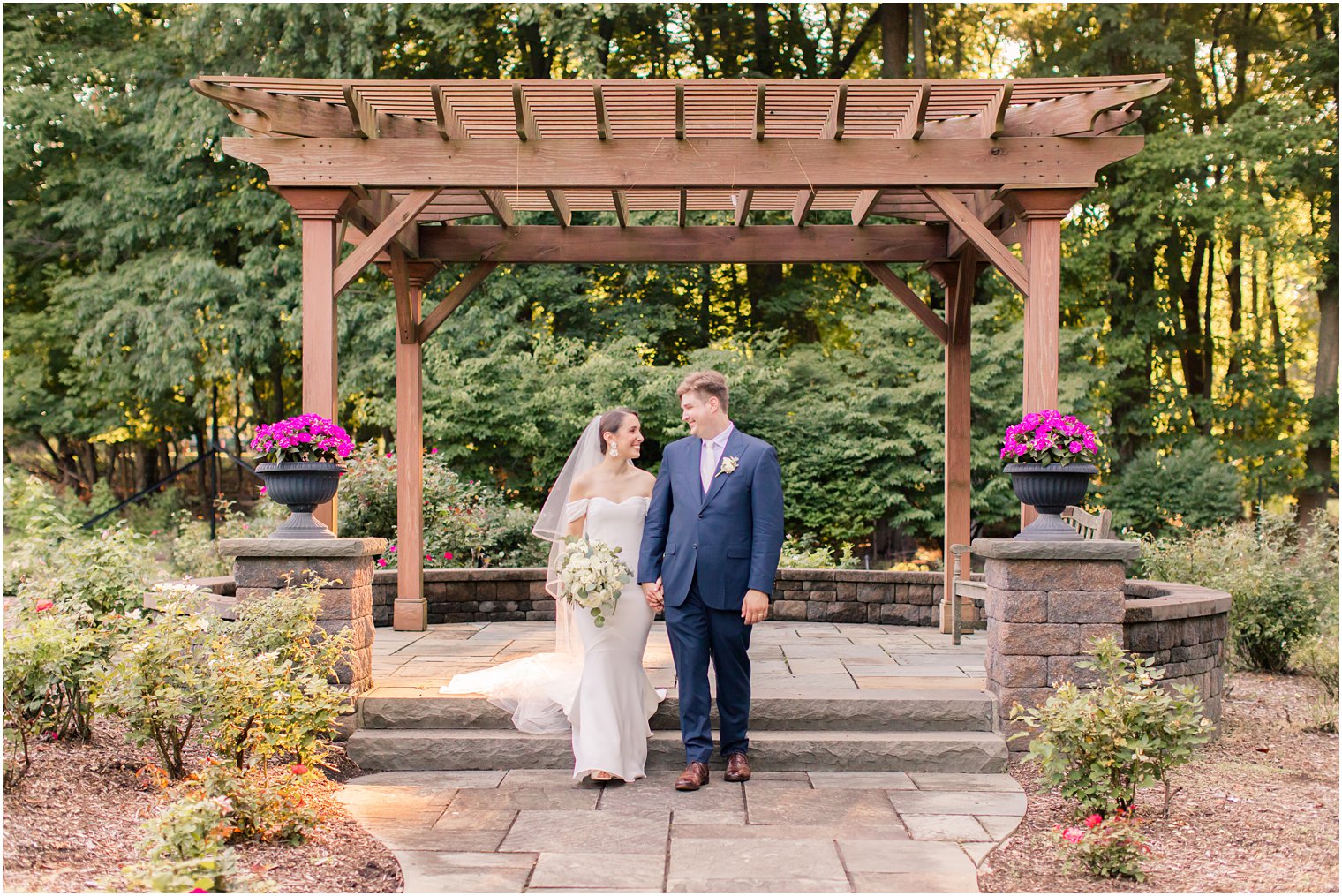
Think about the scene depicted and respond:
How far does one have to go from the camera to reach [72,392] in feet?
56.4

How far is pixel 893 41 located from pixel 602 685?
1414cm

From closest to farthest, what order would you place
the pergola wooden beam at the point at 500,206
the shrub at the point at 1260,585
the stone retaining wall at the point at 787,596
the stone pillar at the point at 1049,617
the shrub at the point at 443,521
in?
1. the stone pillar at the point at 1049,617
2. the pergola wooden beam at the point at 500,206
3. the shrub at the point at 1260,585
4. the stone retaining wall at the point at 787,596
5. the shrub at the point at 443,521

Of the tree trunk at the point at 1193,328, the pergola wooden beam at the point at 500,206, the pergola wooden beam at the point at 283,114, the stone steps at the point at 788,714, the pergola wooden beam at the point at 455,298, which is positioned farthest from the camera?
the tree trunk at the point at 1193,328

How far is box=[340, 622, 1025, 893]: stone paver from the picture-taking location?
368 cm

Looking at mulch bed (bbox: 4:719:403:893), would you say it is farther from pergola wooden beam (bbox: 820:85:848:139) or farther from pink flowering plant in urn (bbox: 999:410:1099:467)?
pergola wooden beam (bbox: 820:85:848:139)

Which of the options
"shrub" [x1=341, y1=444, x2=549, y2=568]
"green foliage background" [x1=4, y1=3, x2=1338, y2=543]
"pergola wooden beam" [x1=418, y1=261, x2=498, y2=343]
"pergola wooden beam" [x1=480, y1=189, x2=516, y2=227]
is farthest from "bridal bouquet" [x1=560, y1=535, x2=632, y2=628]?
"green foliage background" [x1=4, y1=3, x2=1338, y2=543]

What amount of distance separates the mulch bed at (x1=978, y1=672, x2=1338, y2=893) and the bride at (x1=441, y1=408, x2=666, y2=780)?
1717mm

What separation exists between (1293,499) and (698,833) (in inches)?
635

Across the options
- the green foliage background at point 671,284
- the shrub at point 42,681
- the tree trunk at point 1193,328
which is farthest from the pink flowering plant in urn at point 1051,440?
the tree trunk at point 1193,328

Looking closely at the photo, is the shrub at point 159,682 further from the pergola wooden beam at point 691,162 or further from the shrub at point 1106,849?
the shrub at point 1106,849

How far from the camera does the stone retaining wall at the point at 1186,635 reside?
5613mm

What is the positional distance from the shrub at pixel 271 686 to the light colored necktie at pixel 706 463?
5.96 ft

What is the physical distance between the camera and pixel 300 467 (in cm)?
544

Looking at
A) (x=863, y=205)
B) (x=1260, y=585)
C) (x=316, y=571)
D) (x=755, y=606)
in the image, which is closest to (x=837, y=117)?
(x=863, y=205)
